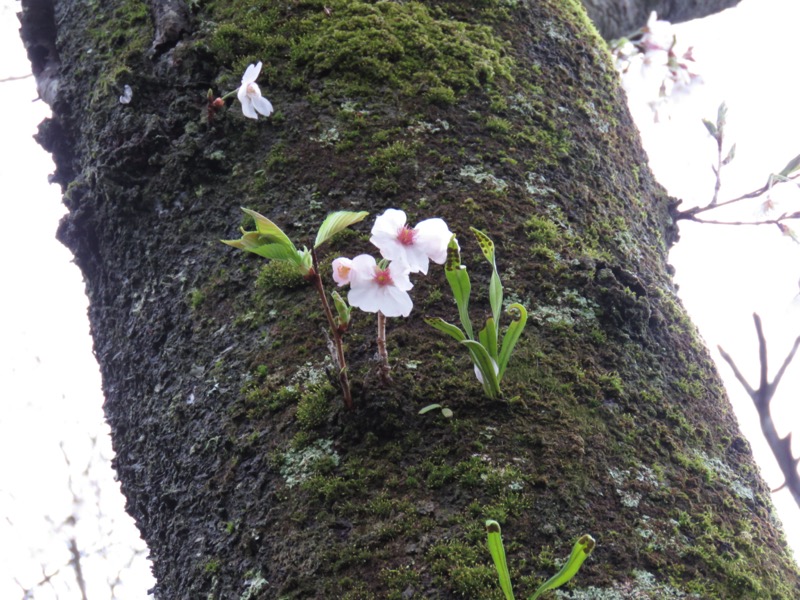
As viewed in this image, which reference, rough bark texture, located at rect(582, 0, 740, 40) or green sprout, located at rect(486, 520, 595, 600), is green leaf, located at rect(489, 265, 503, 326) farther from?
rough bark texture, located at rect(582, 0, 740, 40)

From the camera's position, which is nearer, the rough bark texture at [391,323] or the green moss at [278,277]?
the rough bark texture at [391,323]

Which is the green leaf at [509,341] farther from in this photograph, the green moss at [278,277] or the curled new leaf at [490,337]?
the green moss at [278,277]

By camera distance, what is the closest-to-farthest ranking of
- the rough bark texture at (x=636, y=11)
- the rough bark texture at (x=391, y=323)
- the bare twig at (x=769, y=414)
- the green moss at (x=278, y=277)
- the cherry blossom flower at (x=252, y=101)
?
the rough bark texture at (x=391, y=323) < the green moss at (x=278, y=277) < the cherry blossom flower at (x=252, y=101) < the bare twig at (x=769, y=414) < the rough bark texture at (x=636, y=11)

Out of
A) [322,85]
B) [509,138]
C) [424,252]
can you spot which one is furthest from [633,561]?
[322,85]

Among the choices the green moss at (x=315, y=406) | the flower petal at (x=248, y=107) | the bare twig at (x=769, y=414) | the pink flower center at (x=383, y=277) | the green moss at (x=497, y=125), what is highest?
the flower petal at (x=248, y=107)

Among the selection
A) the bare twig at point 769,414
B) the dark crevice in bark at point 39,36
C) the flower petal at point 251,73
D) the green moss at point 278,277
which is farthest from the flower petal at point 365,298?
the dark crevice in bark at point 39,36

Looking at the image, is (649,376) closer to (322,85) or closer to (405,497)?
(405,497)

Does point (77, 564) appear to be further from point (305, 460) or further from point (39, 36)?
point (305, 460)

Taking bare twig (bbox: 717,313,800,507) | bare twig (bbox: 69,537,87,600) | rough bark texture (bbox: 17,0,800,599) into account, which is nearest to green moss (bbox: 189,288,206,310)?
rough bark texture (bbox: 17,0,800,599)

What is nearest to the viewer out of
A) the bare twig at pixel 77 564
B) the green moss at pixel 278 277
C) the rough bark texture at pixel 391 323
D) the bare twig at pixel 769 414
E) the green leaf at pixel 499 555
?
the green leaf at pixel 499 555

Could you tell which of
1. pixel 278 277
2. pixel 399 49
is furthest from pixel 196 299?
pixel 399 49
